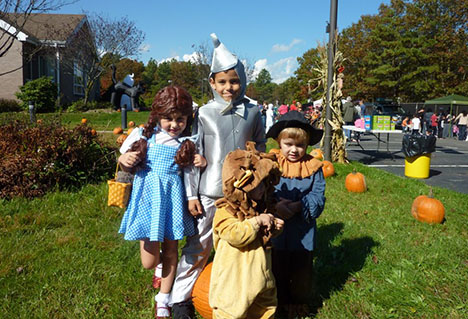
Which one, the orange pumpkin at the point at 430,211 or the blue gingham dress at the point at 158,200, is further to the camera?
the orange pumpkin at the point at 430,211

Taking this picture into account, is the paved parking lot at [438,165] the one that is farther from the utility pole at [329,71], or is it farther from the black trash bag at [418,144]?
the utility pole at [329,71]

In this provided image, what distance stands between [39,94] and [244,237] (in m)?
21.2

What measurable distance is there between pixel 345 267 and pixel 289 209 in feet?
4.81

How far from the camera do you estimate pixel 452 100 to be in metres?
22.7

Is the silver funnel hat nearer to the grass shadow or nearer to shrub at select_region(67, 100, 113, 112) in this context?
the grass shadow

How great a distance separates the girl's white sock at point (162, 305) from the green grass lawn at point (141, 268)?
16cm

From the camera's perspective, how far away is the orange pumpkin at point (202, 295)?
256 centimetres

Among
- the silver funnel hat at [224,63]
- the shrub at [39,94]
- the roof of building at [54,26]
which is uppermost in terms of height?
the roof of building at [54,26]

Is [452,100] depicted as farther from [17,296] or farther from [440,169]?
[17,296]

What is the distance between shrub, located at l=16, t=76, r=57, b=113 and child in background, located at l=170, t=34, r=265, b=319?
20016mm

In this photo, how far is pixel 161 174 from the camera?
257 cm

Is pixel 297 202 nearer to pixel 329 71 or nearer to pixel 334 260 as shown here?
pixel 334 260

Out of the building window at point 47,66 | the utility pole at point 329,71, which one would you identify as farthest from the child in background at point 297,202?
the building window at point 47,66

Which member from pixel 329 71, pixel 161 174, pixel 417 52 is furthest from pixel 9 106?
pixel 417 52
